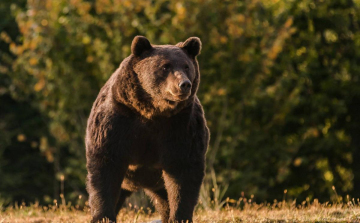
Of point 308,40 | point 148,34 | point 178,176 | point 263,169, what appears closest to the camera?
point 178,176

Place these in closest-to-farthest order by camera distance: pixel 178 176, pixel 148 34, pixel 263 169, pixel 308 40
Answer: pixel 178 176
pixel 148 34
pixel 263 169
pixel 308 40


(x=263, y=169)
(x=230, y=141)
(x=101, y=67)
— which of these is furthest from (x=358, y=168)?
(x=101, y=67)

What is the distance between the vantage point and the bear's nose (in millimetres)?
5238

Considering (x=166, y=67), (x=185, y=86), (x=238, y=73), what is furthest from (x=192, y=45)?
(x=238, y=73)

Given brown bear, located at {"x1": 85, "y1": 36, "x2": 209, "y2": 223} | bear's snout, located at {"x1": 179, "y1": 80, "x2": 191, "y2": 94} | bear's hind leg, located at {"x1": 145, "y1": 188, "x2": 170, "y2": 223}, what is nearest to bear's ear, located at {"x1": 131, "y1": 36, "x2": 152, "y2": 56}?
brown bear, located at {"x1": 85, "y1": 36, "x2": 209, "y2": 223}

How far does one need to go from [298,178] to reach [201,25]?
21.4 ft

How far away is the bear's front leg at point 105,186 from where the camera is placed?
228 inches

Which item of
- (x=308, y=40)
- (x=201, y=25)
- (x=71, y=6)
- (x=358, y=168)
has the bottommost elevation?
(x=358, y=168)

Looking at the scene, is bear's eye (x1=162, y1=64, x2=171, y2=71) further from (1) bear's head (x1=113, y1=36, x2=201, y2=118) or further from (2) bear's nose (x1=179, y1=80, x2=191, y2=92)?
(2) bear's nose (x1=179, y1=80, x2=191, y2=92)

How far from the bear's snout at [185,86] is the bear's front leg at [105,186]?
1.04m

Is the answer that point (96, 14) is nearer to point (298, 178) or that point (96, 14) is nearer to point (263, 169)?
point (263, 169)

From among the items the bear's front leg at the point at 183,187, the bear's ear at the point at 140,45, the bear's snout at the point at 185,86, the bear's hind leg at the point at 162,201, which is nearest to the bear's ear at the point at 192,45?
the bear's ear at the point at 140,45

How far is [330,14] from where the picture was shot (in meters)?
18.4

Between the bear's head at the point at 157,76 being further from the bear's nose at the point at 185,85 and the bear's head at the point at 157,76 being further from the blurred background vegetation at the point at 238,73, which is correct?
the blurred background vegetation at the point at 238,73
